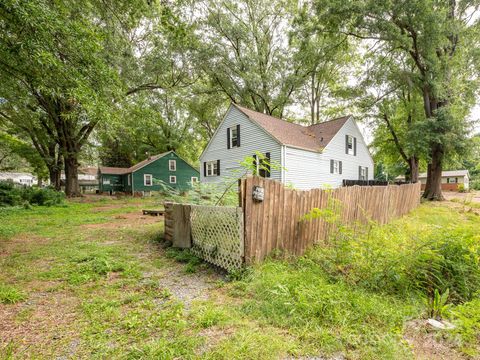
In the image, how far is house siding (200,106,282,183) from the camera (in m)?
13.8

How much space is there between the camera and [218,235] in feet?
13.0

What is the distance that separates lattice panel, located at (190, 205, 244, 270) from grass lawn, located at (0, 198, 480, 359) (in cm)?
25

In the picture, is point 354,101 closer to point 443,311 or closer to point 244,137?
point 244,137

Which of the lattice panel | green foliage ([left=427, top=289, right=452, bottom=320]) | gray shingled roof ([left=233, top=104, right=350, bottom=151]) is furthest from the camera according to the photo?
gray shingled roof ([left=233, top=104, right=350, bottom=151])

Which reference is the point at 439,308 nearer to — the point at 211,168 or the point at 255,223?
the point at 255,223

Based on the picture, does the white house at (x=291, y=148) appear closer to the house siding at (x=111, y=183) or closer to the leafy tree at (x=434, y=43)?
the leafy tree at (x=434, y=43)

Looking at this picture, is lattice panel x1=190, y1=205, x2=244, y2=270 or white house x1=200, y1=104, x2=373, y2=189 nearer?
lattice panel x1=190, y1=205, x2=244, y2=270

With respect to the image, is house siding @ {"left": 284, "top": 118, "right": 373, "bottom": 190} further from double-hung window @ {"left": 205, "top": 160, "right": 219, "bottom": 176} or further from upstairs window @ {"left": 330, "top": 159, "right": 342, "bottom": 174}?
double-hung window @ {"left": 205, "top": 160, "right": 219, "bottom": 176}

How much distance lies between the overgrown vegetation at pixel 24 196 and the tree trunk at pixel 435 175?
73.4ft

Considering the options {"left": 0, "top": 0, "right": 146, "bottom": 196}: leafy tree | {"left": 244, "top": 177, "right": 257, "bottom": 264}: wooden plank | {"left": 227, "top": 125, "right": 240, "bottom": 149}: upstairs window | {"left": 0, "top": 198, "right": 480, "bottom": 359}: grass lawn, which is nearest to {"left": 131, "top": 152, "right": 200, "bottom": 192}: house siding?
{"left": 227, "top": 125, "right": 240, "bottom": 149}: upstairs window

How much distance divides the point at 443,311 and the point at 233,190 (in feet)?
11.5

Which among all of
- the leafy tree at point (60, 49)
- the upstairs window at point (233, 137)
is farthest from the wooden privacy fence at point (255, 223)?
the upstairs window at point (233, 137)

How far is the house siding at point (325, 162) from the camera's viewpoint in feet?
45.4

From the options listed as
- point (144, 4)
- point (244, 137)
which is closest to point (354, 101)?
point (244, 137)
